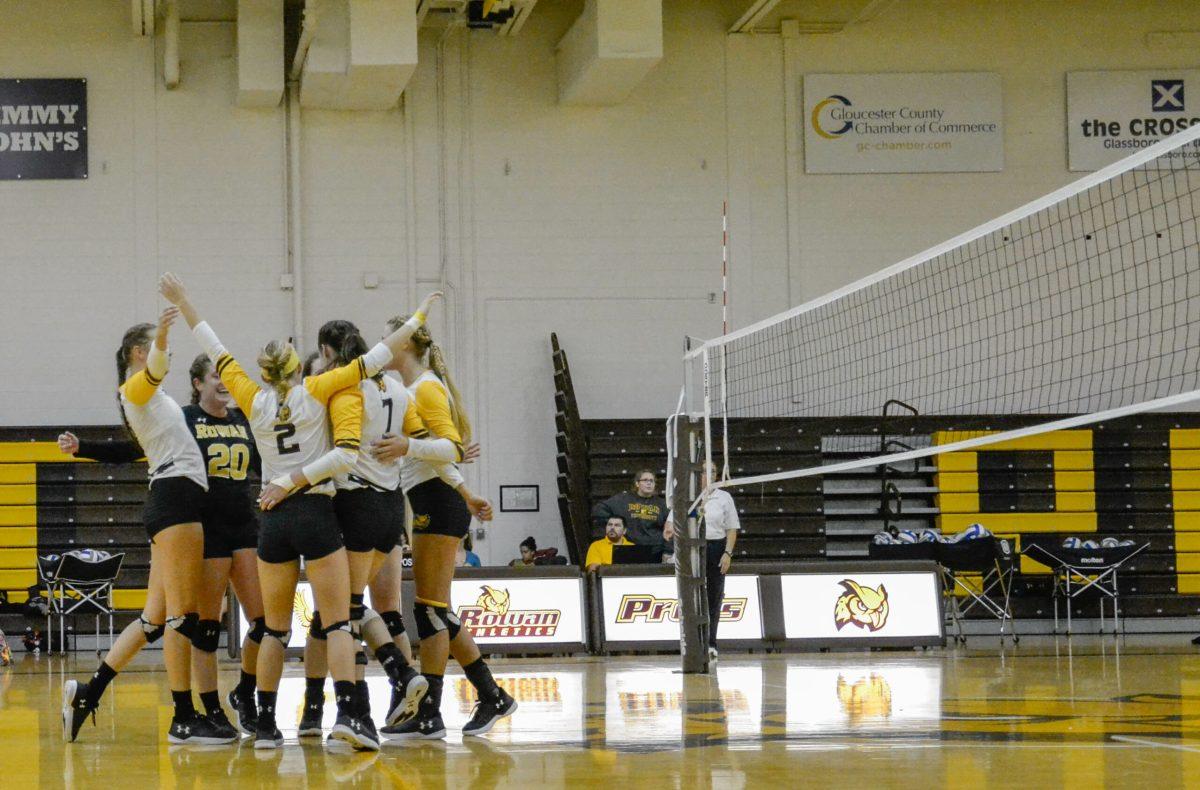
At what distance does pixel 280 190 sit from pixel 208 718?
34.9 feet

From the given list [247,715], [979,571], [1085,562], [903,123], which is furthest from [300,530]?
[903,123]

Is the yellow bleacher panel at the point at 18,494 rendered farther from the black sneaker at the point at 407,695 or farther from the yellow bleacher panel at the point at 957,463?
the black sneaker at the point at 407,695

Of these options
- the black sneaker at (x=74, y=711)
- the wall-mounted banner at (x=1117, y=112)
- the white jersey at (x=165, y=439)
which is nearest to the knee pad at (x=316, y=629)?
the white jersey at (x=165, y=439)

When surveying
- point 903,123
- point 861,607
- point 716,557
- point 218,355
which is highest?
point 903,123

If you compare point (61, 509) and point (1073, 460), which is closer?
point (61, 509)

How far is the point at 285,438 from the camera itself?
5660 millimetres

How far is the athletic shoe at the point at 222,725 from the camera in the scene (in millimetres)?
5957

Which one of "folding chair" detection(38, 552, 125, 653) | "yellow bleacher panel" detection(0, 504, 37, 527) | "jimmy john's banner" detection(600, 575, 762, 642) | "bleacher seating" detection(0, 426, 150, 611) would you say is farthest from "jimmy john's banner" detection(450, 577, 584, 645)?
"yellow bleacher panel" detection(0, 504, 37, 527)

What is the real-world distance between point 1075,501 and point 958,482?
49.3 inches

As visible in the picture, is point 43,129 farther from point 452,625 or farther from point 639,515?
point 452,625

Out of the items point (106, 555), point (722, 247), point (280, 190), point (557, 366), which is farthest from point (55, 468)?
point (722, 247)

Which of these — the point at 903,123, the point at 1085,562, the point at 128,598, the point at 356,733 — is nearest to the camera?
the point at 356,733

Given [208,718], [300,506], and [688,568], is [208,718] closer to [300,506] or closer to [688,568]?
[300,506]

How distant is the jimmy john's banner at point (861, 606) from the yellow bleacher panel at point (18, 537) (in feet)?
24.4
